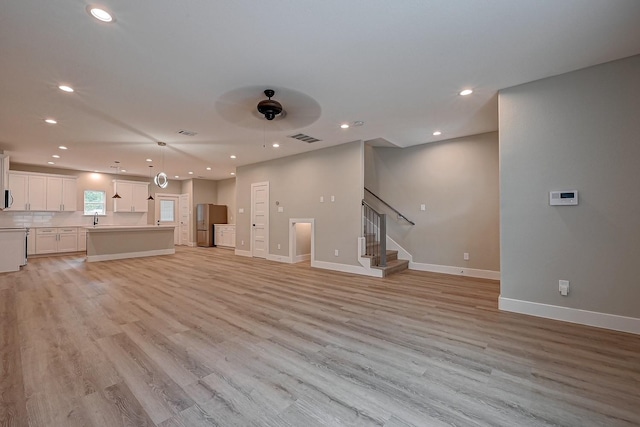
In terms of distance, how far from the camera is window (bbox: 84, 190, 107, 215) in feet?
30.6

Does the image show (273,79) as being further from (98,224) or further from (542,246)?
(98,224)

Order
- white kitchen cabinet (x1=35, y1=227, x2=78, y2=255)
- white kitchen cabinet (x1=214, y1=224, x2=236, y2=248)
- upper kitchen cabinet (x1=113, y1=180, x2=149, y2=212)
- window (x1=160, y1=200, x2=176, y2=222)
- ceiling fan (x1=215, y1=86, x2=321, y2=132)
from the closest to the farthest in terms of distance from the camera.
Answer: ceiling fan (x1=215, y1=86, x2=321, y2=132)
white kitchen cabinet (x1=35, y1=227, x2=78, y2=255)
upper kitchen cabinet (x1=113, y1=180, x2=149, y2=212)
white kitchen cabinet (x1=214, y1=224, x2=236, y2=248)
window (x1=160, y1=200, x2=176, y2=222)

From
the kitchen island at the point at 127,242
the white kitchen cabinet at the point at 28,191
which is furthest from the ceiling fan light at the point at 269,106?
the white kitchen cabinet at the point at 28,191

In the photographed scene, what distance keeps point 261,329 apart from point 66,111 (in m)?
4.51

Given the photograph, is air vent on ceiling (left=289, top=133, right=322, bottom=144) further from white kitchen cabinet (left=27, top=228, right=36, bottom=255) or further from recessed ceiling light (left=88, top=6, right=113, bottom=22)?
white kitchen cabinet (left=27, top=228, right=36, bottom=255)

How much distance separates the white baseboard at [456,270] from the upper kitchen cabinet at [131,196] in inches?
398

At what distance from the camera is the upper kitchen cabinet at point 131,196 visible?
31.8ft

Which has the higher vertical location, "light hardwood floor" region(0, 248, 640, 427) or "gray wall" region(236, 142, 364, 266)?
"gray wall" region(236, 142, 364, 266)

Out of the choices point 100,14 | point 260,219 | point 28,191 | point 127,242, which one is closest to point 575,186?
point 100,14

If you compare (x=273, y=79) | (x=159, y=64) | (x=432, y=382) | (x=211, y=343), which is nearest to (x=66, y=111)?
(x=159, y=64)

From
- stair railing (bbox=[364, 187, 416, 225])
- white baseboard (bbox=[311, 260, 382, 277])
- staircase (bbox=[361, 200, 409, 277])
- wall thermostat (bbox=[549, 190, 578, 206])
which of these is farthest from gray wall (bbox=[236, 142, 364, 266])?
wall thermostat (bbox=[549, 190, 578, 206])

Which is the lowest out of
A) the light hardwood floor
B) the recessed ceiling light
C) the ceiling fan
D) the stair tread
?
the light hardwood floor

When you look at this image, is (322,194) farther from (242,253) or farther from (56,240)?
(56,240)

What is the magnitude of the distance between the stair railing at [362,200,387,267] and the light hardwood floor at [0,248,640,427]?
150 centimetres
